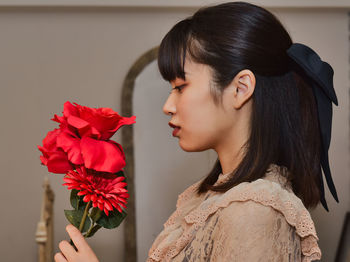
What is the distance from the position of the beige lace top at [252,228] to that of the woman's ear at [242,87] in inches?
6.0

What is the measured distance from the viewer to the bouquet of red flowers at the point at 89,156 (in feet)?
2.89

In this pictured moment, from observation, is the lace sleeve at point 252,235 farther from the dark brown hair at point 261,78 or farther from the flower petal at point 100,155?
the flower petal at point 100,155

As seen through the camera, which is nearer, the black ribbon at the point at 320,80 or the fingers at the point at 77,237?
the fingers at the point at 77,237

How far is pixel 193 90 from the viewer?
1075 mm

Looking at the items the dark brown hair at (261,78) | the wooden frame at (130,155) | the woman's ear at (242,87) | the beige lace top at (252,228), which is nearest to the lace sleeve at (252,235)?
the beige lace top at (252,228)

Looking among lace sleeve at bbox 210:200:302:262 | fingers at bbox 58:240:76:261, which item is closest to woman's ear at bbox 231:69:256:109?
lace sleeve at bbox 210:200:302:262

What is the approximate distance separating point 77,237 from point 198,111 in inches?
13.8

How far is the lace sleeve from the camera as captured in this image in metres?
0.92

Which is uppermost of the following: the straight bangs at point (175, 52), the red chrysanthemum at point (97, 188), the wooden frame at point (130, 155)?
the straight bangs at point (175, 52)

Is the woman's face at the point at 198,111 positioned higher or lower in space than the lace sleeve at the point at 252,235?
higher

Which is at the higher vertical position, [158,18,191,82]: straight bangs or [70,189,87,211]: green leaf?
[158,18,191,82]: straight bangs

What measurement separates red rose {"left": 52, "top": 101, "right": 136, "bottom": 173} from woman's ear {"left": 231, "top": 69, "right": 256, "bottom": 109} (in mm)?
268

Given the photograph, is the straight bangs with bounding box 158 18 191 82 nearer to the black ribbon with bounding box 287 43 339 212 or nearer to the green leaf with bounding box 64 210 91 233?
the black ribbon with bounding box 287 43 339 212

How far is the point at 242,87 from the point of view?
3.52 feet
